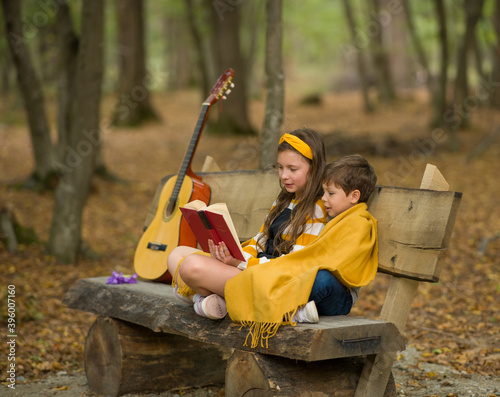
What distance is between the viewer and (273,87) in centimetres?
585

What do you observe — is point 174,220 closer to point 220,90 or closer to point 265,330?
point 220,90

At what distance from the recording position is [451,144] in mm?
13234

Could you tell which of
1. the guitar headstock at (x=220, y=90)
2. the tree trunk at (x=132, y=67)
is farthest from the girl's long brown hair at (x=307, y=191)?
the tree trunk at (x=132, y=67)

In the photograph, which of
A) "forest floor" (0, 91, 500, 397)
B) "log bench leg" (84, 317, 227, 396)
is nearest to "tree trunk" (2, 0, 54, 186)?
"forest floor" (0, 91, 500, 397)

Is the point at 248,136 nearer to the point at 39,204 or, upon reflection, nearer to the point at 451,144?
the point at 451,144

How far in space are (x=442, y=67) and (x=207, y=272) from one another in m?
11.7

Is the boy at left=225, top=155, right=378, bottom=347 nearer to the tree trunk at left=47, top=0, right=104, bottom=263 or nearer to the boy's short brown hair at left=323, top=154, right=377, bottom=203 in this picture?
the boy's short brown hair at left=323, top=154, right=377, bottom=203

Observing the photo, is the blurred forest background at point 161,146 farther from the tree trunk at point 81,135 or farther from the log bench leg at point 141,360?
the log bench leg at point 141,360

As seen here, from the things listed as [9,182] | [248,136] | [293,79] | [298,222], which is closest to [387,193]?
[298,222]

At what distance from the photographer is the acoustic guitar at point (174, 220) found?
174 inches

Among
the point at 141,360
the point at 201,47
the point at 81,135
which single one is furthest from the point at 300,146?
the point at 201,47

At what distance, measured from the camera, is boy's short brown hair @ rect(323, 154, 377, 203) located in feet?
10.9

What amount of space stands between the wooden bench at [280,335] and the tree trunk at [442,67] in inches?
409

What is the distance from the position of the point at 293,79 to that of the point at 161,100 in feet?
51.0
